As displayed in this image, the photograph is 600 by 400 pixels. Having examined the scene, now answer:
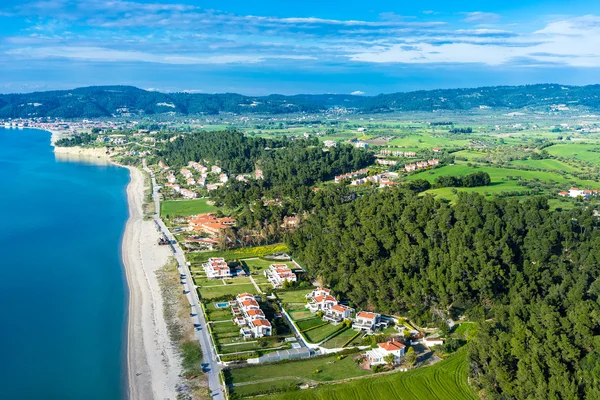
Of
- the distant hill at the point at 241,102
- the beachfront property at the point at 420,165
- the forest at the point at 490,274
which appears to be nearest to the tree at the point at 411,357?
the forest at the point at 490,274

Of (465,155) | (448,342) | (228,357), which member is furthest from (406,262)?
(465,155)

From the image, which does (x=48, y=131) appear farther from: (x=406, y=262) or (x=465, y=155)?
(x=406, y=262)

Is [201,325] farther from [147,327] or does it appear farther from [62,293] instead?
[62,293]

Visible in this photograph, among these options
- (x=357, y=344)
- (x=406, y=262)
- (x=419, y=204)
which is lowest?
(x=357, y=344)

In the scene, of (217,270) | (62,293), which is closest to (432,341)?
(217,270)

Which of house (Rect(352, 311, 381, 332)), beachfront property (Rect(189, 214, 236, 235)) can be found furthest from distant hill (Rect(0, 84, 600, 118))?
house (Rect(352, 311, 381, 332))

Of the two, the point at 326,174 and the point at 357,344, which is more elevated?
the point at 326,174
